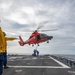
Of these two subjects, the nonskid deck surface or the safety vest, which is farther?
the nonskid deck surface

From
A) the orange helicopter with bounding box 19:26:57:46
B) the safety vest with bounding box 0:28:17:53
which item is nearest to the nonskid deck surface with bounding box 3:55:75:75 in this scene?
the safety vest with bounding box 0:28:17:53

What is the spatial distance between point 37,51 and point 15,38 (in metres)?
98.2

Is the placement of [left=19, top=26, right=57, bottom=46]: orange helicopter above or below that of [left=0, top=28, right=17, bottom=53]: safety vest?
above

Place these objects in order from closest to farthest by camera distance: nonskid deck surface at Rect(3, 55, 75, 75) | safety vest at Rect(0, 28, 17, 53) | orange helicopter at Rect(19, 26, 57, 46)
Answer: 1. safety vest at Rect(0, 28, 17, 53)
2. nonskid deck surface at Rect(3, 55, 75, 75)
3. orange helicopter at Rect(19, 26, 57, 46)

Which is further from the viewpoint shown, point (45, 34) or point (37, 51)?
point (37, 51)

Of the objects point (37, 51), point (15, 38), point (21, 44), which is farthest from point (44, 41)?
point (15, 38)

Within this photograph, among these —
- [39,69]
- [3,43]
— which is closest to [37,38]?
[39,69]

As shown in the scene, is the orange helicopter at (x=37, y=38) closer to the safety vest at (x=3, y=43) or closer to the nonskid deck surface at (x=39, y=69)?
the nonskid deck surface at (x=39, y=69)

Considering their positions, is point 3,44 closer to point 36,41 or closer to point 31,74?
point 31,74

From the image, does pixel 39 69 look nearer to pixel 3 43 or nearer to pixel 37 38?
pixel 3 43

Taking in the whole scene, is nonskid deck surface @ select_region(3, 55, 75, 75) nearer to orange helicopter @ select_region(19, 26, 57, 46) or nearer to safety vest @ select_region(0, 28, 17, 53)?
safety vest @ select_region(0, 28, 17, 53)

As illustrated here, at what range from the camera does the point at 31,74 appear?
1024 inches

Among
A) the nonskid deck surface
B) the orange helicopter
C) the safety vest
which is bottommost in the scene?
the nonskid deck surface

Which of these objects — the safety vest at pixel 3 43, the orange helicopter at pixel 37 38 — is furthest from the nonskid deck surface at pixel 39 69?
the orange helicopter at pixel 37 38
